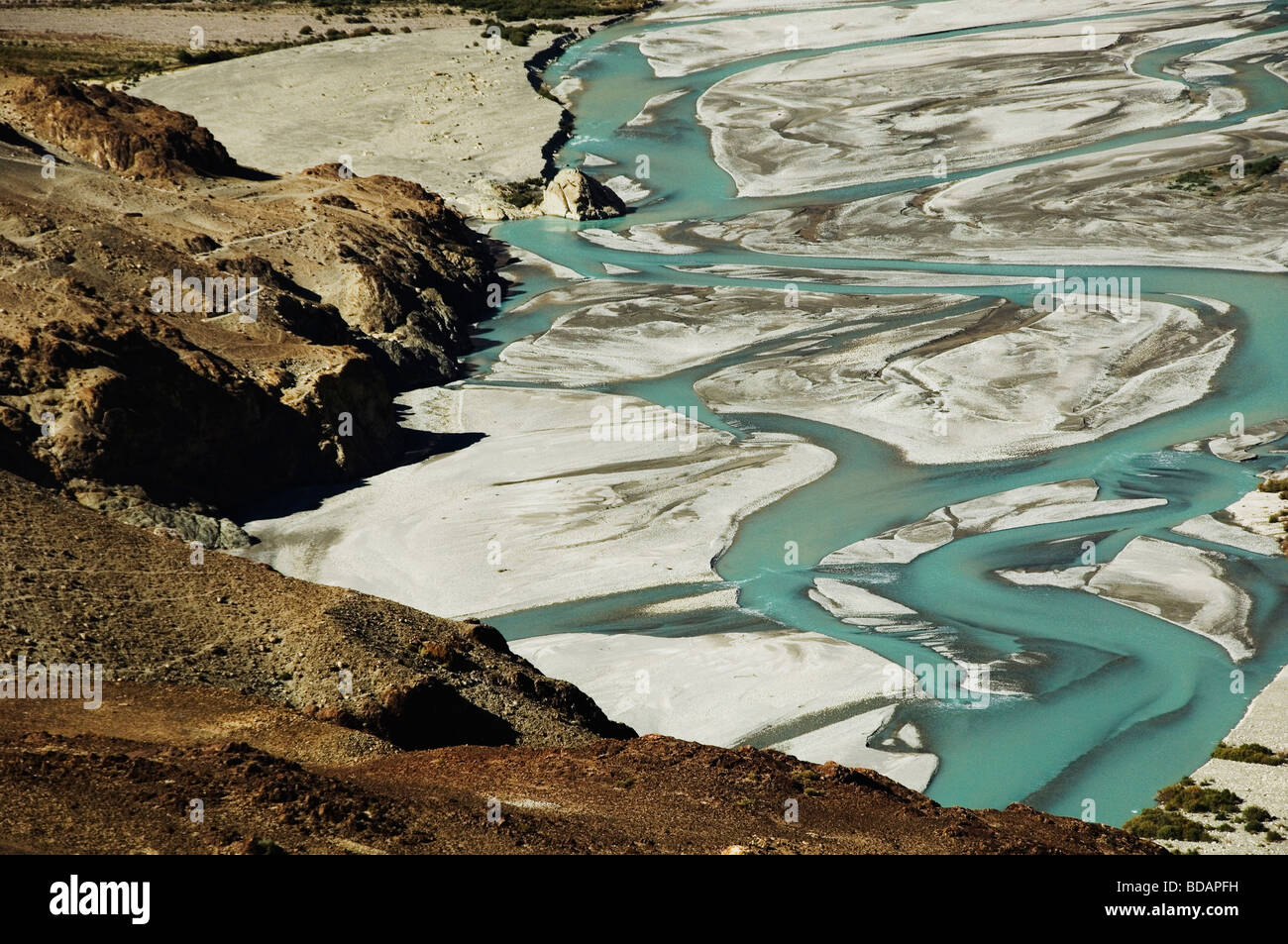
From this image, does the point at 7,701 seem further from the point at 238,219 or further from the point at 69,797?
the point at 238,219

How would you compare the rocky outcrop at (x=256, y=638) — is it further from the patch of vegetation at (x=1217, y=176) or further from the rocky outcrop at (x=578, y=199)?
the patch of vegetation at (x=1217, y=176)

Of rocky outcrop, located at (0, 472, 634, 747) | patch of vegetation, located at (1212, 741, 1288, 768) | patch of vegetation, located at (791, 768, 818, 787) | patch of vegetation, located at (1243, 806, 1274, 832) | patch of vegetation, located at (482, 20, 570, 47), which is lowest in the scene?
patch of vegetation, located at (1212, 741, 1288, 768)

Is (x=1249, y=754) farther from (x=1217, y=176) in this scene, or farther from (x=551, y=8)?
(x=551, y=8)

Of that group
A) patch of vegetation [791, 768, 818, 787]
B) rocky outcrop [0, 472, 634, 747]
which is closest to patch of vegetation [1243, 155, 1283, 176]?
rocky outcrop [0, 472, 634, 747]

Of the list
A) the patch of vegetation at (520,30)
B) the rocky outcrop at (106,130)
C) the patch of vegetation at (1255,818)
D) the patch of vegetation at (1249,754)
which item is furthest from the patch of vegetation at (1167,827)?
the patch of vegetation at (520,30)

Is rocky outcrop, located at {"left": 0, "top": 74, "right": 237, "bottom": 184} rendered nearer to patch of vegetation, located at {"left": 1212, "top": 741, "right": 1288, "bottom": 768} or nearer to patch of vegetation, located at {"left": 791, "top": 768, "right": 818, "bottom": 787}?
patch of vegetation, located at {"left": 791, "top": 768, "right": 818, "bottom": 787}
